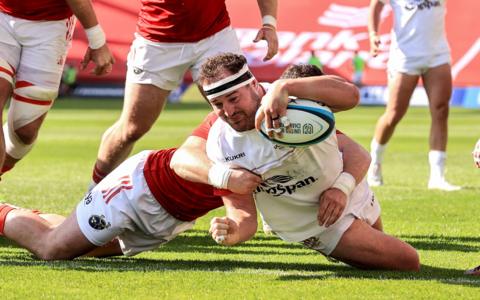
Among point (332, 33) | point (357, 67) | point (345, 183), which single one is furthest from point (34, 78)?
point (357, 67)

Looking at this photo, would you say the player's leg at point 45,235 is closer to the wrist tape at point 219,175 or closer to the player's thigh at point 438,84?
the wrist tape at point 219,175

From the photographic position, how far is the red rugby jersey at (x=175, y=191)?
634cm

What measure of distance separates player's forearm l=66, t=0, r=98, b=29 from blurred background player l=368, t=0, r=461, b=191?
4.30 metres

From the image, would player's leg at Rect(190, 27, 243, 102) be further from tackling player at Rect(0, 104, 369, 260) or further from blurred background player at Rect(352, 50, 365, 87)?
blurred background player at Rect(352, 50, 365, 87)

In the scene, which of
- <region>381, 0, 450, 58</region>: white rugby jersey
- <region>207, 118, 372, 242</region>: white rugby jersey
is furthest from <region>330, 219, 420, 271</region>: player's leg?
<region>381, 0, 450, 58</region>: white rugby jersey

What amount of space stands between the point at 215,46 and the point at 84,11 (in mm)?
989

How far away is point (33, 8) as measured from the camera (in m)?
7.77

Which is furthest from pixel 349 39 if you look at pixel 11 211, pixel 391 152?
pixel 11 211

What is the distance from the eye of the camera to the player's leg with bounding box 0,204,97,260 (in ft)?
21.5

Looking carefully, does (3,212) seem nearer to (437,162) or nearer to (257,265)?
(257,265)

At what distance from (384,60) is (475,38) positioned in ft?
6.94

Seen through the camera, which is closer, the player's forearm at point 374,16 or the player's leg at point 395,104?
the player's leg at point 395,104

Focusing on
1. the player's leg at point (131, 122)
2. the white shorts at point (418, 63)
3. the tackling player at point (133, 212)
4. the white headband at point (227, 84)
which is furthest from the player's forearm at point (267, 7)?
the white shorts at point (418, 63)

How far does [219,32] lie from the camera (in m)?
8.15
